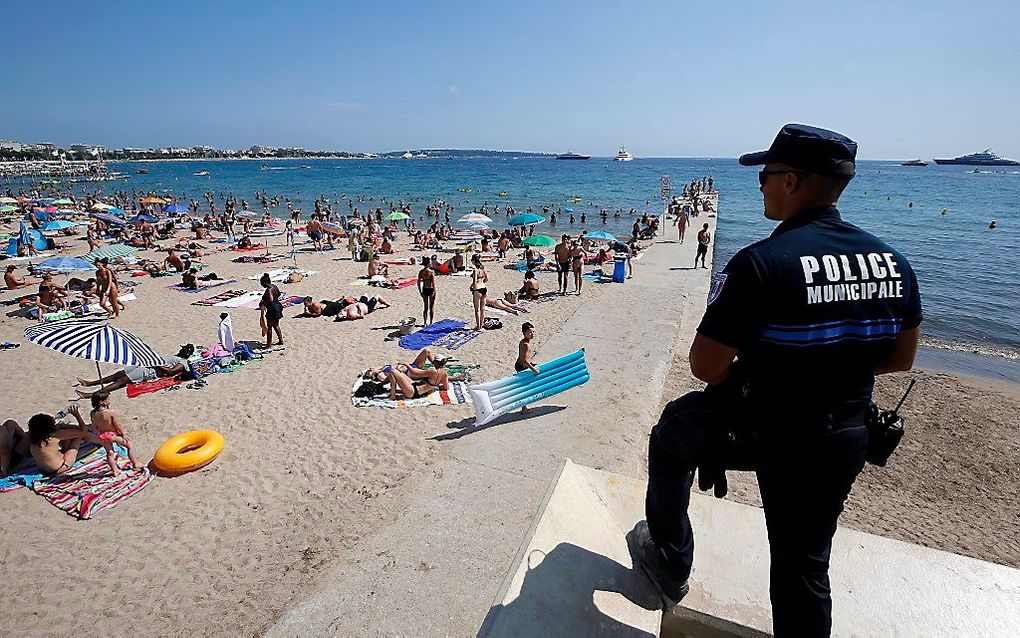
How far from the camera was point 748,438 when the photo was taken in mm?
1870

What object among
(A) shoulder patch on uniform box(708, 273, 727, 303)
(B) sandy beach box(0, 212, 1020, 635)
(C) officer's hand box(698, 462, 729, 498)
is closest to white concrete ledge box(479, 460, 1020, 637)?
(C) officer's hand box(698, 462, 729, 498)

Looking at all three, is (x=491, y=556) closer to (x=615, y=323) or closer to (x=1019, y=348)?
(x=615, y=323)

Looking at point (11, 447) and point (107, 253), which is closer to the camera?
point (11, 447)

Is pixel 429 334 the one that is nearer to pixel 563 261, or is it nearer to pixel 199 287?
pixel 563 261

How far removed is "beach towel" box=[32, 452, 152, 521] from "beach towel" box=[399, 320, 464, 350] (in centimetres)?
526

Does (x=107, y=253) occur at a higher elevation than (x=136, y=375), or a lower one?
higher

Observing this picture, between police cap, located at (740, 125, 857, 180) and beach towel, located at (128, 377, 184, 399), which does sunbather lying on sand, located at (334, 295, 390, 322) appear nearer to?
beach towel, located at (128, 377, 184, 399)

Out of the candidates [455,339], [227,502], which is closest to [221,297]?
[455,339]

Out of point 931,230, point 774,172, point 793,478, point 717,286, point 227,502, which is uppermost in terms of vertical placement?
point 774,172

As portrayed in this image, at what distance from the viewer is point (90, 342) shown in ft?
21.5

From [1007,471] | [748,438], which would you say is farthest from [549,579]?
[1007,471]

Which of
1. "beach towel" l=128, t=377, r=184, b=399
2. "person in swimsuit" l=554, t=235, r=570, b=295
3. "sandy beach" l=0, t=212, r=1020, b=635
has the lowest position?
"sandy beach" l=0, t=212, r=1020, b=635

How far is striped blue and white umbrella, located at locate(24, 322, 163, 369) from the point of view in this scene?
6.43 m

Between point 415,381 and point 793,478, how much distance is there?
679cm
